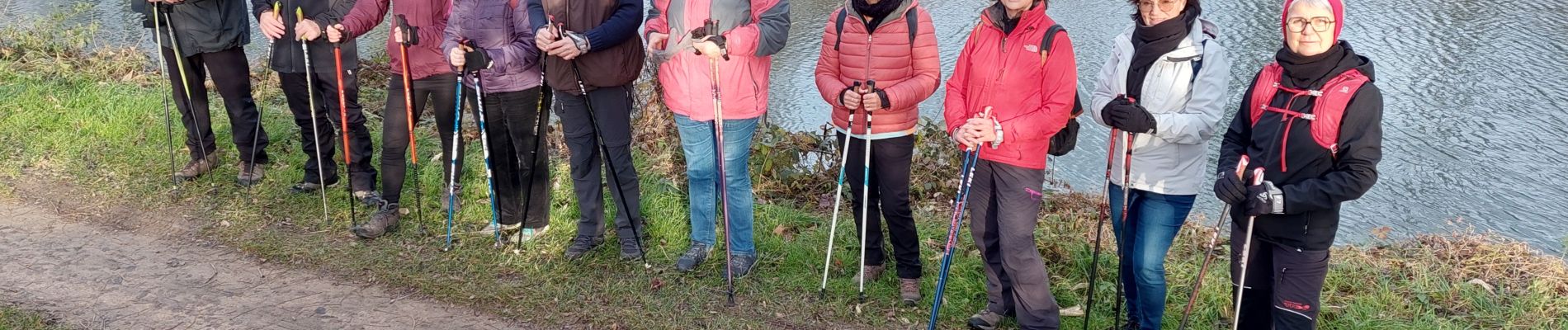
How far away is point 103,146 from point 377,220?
9.21 feet

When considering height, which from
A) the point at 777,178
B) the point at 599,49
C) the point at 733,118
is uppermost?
the point at 599,49

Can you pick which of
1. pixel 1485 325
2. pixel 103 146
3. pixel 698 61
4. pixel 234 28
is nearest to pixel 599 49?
pixel 698 61

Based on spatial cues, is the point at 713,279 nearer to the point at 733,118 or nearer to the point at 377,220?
the point at 733,118

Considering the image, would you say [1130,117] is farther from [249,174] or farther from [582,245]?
[249,174]

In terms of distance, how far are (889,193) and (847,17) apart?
766mm

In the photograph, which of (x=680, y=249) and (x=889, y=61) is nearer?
(x=889, y=61)

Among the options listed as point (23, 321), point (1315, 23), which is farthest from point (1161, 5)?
point (23, 321)

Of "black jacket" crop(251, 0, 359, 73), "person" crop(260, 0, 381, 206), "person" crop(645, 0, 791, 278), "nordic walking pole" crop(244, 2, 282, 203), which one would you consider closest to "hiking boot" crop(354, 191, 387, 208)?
"person" crop(260, 0, 381, 206)

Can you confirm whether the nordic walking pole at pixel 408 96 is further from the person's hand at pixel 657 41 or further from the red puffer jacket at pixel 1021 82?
the red puffer jacket at pixel 1021 82

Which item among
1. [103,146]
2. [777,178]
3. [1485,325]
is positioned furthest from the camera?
[103,146]

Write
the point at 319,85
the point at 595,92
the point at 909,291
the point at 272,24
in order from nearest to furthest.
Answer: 1. the point at 909,291
2. the point at 595,92
3. the point at 272,24
4. the point at 319,85

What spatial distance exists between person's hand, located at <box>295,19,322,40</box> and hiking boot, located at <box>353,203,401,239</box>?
37.0 inches

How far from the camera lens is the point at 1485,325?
428 centimetres

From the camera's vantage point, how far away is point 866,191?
4.25 metres
